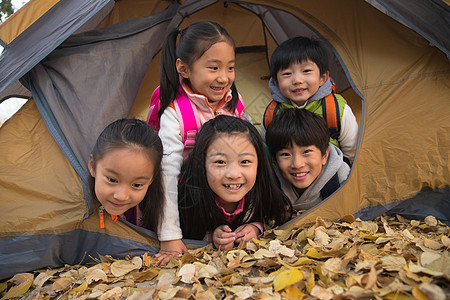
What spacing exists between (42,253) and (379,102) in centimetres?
182

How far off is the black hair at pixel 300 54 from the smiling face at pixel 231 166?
29.7 inches

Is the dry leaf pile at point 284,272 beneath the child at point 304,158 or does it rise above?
beneath

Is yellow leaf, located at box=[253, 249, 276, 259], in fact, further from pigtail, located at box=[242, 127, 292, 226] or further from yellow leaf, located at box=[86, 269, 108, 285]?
yellow leaf, located at box=[86, 269, 108, 285]

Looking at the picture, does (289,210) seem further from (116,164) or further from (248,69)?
(248,69)

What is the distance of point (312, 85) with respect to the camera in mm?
2344

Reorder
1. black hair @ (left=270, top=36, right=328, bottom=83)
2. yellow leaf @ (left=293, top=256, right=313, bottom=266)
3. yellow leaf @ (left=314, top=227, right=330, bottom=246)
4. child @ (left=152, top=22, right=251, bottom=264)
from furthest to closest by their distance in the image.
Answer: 1. black hair @ (left=270, top=36, right=328, bottom=83)
2. child @ (left=152, top=22, right=251, bottom=264)
3. yellow leaf @ (left=314, top=227, right=330, bottom=246)
4. yellow leaf @ (left=293, top=256, right=313, bottom=266)

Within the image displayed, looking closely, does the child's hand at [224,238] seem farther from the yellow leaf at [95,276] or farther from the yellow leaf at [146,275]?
the yellow leaf at [95,276]

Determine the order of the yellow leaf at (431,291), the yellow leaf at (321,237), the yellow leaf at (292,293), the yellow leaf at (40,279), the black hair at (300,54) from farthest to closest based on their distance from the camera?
the black hair at (300,54)
the yellow leaf at (321,237)
the yellow leaf at (40,279)
the yellow leaf at (292,293)
the yellow leaf at (431,291)

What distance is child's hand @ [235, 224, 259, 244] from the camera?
1856mm

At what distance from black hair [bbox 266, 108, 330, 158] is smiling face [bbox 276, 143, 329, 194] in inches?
1.1

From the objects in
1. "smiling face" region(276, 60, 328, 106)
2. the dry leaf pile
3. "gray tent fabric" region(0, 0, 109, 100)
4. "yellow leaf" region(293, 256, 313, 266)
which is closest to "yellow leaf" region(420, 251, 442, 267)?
the dry leaf pile

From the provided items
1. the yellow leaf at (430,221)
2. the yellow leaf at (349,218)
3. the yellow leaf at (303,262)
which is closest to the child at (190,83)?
the yellow leaf at (303,262)

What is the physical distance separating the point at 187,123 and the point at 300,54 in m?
0.79

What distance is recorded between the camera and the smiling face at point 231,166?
5.78 ft
